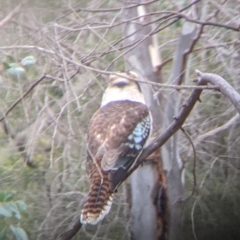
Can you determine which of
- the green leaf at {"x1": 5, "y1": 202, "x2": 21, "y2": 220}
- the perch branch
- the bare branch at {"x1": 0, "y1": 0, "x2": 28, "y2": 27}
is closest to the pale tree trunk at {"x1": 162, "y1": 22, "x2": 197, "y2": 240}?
the perch branch

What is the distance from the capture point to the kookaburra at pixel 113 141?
4309 millimetres

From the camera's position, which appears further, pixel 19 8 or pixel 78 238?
pixel 78 238

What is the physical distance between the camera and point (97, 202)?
4.28 metres

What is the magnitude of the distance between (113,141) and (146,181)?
955 millimetres

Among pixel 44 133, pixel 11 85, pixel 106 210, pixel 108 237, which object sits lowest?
pixel 108 237

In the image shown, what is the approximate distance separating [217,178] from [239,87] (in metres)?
0.73

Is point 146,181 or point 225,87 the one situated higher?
point 225,87

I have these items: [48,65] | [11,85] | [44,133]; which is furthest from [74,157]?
[48,65]

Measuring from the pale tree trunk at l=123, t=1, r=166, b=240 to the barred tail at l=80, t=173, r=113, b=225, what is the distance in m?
1.11

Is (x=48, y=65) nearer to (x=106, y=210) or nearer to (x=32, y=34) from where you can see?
(x=32, y=34)

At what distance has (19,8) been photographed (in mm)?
4020

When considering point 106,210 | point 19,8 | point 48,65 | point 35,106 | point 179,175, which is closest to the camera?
point 19,8

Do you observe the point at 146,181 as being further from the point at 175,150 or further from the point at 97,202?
the point at 97,202

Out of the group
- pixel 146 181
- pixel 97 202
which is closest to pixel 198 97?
pixel 97 202
